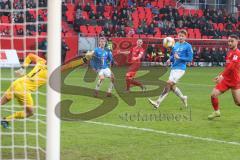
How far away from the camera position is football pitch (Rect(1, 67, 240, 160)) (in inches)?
349

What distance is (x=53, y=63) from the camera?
19.8 ft

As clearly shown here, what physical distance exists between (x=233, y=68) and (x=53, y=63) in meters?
7.97

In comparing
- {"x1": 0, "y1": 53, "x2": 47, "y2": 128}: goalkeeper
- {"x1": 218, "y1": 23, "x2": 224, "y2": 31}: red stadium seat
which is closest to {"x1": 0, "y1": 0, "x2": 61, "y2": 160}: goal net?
{"x1": 0, "y1": 53, "x2": 47, "y2": 128}: goalkeeper

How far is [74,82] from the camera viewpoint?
23.1 meters

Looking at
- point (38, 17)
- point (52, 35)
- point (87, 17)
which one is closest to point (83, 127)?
point (38, 17)

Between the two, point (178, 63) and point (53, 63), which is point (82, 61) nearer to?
point (178, 63)

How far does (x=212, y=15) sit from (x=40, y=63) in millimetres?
33919

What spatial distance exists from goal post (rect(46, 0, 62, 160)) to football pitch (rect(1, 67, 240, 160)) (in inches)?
87.0

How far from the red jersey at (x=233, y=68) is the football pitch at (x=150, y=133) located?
94 centimetres

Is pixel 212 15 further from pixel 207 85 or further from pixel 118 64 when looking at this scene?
pixel 207 85

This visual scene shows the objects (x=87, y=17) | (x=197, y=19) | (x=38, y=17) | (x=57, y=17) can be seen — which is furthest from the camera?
(x=197, y=19)

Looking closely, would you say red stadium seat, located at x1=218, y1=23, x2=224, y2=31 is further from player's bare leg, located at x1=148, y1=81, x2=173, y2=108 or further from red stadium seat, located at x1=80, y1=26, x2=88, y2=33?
player's bare leg, located at x1=148, y1=81, x2=173, y2=108

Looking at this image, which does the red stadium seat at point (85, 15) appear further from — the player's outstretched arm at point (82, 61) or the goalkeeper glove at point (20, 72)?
the goalkeeper glove at point (20, 72)

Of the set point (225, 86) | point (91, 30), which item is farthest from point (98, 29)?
point (225, 86)
